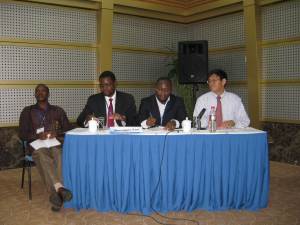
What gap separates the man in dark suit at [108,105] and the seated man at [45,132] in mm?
310

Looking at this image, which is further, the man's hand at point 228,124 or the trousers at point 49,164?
the man's hand at point 228,124

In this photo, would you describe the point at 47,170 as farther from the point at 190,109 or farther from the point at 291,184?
the point at 190,109

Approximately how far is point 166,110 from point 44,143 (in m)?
1.49

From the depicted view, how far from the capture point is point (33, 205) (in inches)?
152

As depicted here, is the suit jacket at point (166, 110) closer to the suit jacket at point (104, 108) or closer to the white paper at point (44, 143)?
the suit jacket at point (104, 108)

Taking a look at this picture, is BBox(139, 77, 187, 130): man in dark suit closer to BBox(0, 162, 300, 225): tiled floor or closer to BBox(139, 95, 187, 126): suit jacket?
BBox(139, 95, 187, 126): suit jacket

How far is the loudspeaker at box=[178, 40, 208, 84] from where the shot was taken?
5984 mm

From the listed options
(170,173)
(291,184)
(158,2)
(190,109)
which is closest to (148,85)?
(190,109)

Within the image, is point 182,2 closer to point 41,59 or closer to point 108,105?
point 41,59

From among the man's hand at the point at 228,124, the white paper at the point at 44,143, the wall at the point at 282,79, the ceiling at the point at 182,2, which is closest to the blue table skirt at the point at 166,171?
the man's hand at the point at 228,124

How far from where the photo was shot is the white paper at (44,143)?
398 centimetres

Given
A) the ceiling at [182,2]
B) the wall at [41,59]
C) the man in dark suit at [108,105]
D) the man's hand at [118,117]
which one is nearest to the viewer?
the man's hand at [118,117]

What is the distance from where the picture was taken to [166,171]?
136 inches

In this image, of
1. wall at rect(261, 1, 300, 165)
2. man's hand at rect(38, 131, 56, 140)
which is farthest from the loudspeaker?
man's hand at rect(38, 131, 56, 140)
